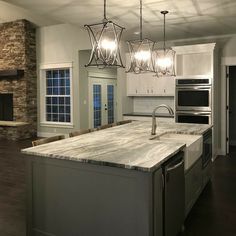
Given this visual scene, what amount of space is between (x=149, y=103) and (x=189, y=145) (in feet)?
14.9

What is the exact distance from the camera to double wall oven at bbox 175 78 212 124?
19.5 ft

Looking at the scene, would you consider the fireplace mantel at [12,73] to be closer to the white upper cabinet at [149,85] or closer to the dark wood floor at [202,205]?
the white upper cabinet at [149,85]

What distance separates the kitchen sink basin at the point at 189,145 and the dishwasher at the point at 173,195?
0.26 m

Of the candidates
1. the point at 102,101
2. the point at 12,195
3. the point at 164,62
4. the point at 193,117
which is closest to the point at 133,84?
the point at 193,117

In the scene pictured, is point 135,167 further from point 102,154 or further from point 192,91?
point 192,91

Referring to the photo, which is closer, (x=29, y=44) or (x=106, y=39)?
(x=106, y=39)

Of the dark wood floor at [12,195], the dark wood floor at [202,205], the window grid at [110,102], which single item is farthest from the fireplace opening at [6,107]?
the dark wood floor at [202,205]

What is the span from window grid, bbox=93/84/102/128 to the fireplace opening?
109 inches

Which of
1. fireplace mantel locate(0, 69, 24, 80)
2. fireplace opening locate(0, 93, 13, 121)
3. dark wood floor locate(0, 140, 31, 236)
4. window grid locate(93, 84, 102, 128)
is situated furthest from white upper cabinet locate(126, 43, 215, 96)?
fireplace opening locate(0, 93, 13, 121)

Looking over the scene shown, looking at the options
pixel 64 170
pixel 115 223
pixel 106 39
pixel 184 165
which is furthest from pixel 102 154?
pixel 106 39

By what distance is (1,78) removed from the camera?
8.94 meters

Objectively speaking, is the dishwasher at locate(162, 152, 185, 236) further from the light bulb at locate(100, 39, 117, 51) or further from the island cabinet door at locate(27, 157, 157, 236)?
the light bulb at locate(100, 39, 117, 51)

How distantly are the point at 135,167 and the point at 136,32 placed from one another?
15.1 ft

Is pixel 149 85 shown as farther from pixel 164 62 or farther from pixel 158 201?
pixel 158 201
